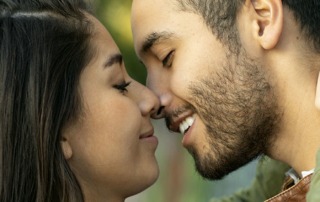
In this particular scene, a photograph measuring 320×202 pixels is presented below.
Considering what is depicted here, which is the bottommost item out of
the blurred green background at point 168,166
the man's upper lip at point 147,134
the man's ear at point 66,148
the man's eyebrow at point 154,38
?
the blurred green background at point 168,166

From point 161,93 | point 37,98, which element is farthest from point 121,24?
point 37,98

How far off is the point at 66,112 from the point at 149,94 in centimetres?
38

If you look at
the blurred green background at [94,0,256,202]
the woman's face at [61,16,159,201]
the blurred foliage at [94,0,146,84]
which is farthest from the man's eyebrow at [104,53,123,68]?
the blurred foliage at [94,0,146,84]

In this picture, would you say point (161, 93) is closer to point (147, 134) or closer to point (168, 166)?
point (147, 134)

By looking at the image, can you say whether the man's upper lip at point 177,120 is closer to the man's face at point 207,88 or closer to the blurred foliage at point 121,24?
the man's face at point 207,88

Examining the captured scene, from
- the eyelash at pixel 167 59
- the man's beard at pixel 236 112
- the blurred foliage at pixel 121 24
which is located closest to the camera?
the man's beard at pixel 236 112

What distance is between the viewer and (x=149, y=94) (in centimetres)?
288

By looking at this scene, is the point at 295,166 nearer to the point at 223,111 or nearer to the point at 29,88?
the point at 223,111

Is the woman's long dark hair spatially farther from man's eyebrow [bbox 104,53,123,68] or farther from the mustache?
the mustache

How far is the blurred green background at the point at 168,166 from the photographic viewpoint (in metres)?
5.41

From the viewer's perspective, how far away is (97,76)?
2.70 m

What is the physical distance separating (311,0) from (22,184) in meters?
1.14

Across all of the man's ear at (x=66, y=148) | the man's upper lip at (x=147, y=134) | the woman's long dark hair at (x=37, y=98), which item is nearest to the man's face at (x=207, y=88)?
the man's upper lip at (x=147, y=134)

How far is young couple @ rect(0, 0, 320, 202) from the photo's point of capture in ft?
8.43
